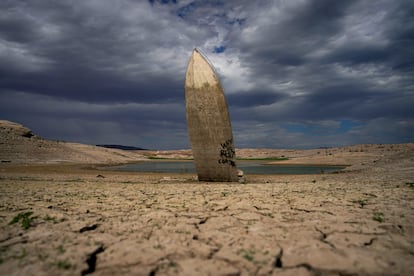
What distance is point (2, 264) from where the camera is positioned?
10.6 ft

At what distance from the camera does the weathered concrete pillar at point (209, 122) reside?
1301cm

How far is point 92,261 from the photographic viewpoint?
3385 mm

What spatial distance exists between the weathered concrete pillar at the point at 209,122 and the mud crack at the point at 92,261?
9595 millimetres

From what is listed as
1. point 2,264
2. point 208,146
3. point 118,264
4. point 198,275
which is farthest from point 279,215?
point 208,146

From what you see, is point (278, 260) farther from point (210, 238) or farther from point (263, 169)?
point (263, 169)

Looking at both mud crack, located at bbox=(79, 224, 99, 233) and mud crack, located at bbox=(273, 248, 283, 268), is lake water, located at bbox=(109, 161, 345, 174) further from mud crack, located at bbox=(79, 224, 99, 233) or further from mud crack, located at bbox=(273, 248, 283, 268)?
mud crack, located at bbox=(273, 248, 283, 268)

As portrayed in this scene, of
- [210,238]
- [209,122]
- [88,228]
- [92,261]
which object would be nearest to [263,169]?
[209,122]

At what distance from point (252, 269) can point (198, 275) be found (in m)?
0.63

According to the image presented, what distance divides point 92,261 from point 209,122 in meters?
10.1

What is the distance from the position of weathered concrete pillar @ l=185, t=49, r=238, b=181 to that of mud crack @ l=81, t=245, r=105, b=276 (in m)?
9.60

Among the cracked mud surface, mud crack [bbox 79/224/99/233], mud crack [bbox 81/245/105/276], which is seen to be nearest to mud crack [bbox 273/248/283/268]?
the cracked mud surface

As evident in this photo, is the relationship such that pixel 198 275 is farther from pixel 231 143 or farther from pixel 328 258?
pixel 231 143

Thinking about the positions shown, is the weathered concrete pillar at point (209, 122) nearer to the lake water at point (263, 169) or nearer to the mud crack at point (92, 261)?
the mud crack at point (92, 261)

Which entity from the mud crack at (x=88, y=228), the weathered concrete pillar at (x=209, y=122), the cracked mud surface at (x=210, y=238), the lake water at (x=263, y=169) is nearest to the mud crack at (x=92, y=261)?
the cracked mud surface at (x=210, y=238)
